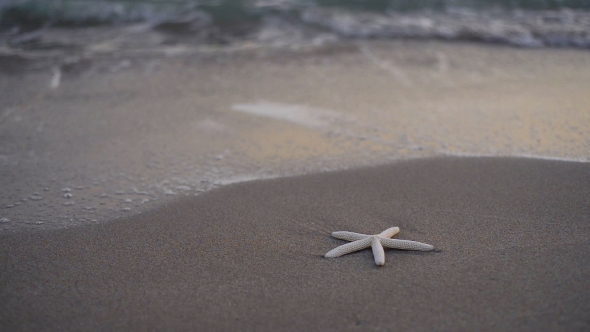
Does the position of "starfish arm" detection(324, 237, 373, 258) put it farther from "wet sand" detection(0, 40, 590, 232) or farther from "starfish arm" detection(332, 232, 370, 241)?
"wet sand" detection(0, 40, 590, 232)

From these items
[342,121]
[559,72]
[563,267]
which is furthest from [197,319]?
[559,72]

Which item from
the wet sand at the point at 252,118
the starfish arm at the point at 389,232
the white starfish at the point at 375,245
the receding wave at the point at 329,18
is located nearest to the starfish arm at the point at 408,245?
the white starfish at the point at 375,245

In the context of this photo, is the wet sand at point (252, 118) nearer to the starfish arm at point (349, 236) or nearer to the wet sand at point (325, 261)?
the wet sand at point (325, 261)

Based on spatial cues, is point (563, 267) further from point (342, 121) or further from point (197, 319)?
point (342, 121)

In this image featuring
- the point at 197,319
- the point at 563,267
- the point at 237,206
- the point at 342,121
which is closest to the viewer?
the point at 197,319

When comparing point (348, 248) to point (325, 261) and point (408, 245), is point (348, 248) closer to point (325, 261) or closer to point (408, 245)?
point (325, 261)

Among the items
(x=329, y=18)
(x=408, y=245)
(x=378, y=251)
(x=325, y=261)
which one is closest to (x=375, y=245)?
(x=378, y=251)
